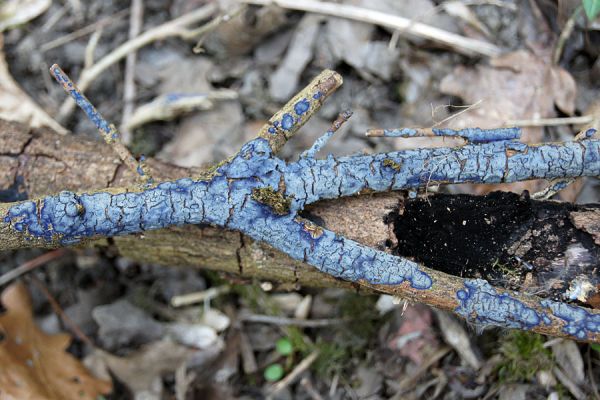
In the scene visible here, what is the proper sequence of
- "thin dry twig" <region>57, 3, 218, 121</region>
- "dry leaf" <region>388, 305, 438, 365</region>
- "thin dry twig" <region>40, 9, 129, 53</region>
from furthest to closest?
1. "thin dry twig" <region>40, 9, 129, 53</region>
2. "thin dry twig" <region>57, 3, 218, 121</region>
3. "dry leaf" <region>388, 305, 438, 365</region>

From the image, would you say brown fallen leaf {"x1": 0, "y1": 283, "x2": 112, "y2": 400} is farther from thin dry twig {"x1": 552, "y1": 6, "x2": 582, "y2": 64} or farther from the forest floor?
thin dry twig {"x1": 552, "y1": 6, "x2": 582, "y2": 64}

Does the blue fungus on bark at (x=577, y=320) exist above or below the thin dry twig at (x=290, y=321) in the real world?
above

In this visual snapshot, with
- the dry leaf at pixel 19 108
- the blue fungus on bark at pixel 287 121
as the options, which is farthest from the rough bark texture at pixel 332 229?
the dry leaf at pixel 19 108

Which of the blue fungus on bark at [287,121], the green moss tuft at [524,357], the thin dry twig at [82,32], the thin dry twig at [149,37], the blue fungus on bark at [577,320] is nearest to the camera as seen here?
the blue fungus on bark at [577,320]

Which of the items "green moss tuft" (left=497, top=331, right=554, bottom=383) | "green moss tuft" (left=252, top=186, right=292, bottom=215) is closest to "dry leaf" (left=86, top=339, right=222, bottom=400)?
"green moss tuft" (left=252, top=186, right=292, bottom=215)

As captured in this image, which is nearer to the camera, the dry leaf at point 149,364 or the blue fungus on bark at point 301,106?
the blue fungus on bark at point 301,106

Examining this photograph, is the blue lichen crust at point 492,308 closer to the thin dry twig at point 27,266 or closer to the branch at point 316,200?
the branch at point 316,200

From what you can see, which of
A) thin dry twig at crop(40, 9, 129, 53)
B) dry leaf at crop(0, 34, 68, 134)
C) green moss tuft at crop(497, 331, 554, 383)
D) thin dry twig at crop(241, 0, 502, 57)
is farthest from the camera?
thin dry twig at crop(40, 9, 129, 53)
